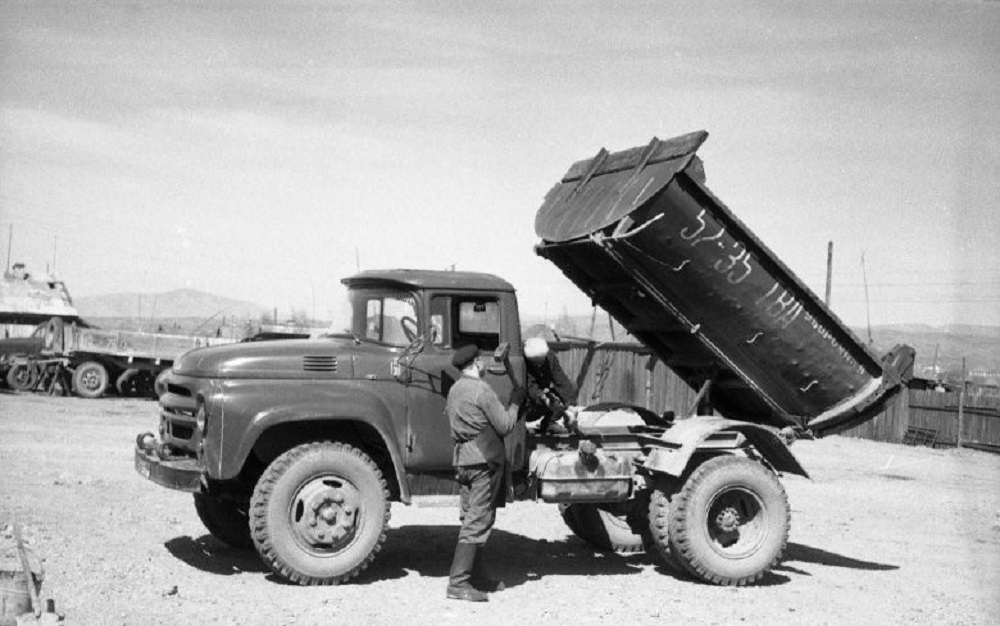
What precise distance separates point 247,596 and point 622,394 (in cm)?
1710

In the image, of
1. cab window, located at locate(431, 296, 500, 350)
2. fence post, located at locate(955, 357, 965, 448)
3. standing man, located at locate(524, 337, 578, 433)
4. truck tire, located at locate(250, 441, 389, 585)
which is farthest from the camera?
fence post, located at locate(955, 357, 965, 448)

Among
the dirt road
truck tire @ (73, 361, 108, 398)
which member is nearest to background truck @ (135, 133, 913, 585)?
the dirt road

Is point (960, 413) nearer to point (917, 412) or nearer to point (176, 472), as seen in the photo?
point (917, 412)

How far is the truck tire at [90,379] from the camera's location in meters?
26.8

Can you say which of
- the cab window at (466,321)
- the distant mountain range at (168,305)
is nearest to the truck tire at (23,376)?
the cab window at (466,321)

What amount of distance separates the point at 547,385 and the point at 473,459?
115 centimetres

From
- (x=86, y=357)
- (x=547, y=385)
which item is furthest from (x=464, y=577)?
(x=86, y=357)

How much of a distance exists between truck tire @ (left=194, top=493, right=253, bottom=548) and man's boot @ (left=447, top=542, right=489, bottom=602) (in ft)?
6.81

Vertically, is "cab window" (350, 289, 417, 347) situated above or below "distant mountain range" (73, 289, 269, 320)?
below

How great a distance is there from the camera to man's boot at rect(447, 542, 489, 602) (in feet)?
23.2

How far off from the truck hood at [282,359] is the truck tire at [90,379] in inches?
820

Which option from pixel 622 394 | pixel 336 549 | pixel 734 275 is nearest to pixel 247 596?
pixel 336 549

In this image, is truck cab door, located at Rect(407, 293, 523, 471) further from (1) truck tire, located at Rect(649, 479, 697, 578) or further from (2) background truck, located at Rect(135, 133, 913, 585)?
(1) truck tire, located at Rect(649, 479, 697, 578)

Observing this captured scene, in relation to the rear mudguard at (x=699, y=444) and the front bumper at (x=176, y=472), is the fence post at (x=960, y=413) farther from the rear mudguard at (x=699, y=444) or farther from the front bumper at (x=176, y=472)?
the front bumper at (x=176, y=472)
